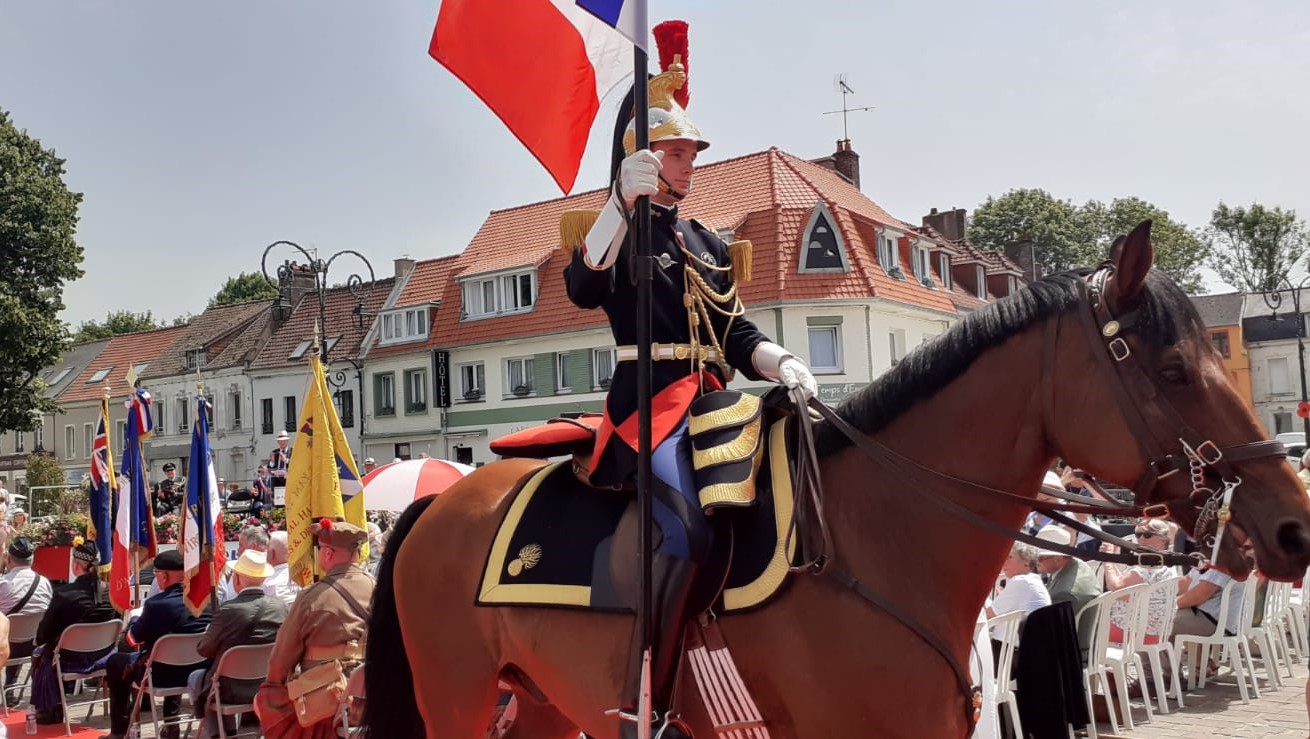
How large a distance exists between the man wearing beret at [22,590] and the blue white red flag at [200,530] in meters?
2.71

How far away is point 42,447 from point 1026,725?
6392cm

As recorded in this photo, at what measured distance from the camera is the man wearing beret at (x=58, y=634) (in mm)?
10891

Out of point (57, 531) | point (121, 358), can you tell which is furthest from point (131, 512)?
point (121, 358)

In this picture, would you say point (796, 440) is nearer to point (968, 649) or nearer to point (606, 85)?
point (968, 649)

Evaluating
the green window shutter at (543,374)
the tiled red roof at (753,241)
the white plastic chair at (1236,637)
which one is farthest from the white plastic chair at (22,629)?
the green window shutter at (543,374)

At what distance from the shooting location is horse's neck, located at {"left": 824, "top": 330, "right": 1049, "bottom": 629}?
11.1 feet

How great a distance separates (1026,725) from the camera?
26.0ft

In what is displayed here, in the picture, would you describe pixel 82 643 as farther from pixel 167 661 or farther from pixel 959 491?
pixel 959 491

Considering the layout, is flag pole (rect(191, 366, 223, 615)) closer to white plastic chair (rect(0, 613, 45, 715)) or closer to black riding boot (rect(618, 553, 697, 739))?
white plastic chair (rect(0, 613, 45, 715))

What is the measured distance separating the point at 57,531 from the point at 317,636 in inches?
620

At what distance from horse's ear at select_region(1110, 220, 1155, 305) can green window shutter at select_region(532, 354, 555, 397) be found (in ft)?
123

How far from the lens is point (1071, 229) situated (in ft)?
220

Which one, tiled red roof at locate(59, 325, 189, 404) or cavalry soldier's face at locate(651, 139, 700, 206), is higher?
tiled red roof at locate(59, 325, 189, 404)

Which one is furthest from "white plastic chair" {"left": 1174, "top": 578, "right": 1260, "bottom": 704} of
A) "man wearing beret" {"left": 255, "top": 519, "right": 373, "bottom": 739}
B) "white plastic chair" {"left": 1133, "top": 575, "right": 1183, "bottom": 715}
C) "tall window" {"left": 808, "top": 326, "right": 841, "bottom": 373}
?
"tall window" {"left": 808, "top": 326, "right": 841, "bottom": 373}
